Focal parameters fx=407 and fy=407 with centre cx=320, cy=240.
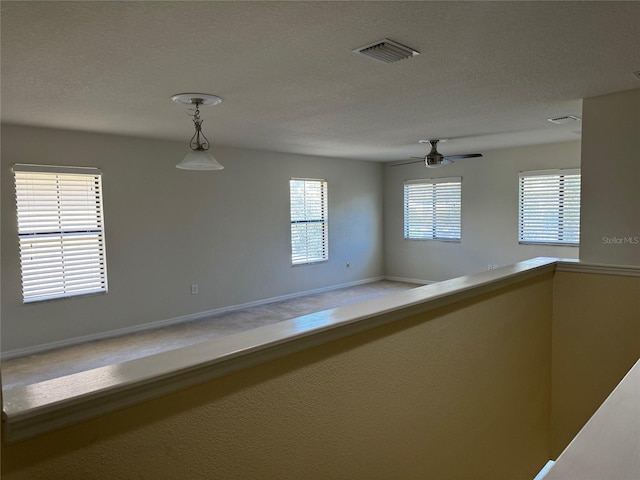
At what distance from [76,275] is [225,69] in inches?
133

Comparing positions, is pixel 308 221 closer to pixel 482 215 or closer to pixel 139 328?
pixel 482 215

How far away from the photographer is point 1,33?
1980mm

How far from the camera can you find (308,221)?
7.11m

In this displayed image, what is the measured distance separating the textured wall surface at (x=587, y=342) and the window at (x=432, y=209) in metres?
4.51

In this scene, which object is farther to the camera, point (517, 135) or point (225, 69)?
point (517, 135)

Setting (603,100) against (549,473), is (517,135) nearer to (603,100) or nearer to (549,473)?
(603,100)

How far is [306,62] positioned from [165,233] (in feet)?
11.6

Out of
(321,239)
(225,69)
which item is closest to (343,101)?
(225,69)

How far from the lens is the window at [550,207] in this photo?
6105 millimetres

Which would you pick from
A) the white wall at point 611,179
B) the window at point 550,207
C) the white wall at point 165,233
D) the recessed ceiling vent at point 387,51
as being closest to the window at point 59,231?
the white wall at point 165,233

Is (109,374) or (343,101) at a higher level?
(343,101)

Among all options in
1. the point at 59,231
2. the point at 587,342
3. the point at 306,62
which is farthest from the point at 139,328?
the point at 587,342

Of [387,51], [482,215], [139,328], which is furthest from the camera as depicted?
[482,215]

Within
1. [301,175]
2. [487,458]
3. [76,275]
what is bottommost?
[487,458]
